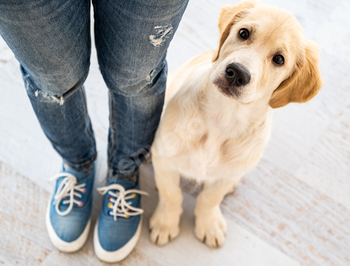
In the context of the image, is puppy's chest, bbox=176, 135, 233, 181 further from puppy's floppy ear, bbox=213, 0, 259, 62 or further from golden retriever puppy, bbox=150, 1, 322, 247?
puppy's floppy ear, bbox=213, 0, 259, 62

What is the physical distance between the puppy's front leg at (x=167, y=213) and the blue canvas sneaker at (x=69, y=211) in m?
0.29

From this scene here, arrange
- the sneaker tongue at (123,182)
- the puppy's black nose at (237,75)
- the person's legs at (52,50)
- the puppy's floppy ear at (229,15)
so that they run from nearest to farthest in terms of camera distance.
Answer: the person's legs at (52,50)
the puppy's black nose at (237,75)
the puppy's floppy ear at (229,15)
the sneaker tongue at (123,182)

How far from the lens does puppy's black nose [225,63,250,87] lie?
34.3 inches

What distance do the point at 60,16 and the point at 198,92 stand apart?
1.55ft

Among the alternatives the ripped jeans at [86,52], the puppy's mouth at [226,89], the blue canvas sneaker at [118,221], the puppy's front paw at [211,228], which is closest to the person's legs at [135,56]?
the ripped jeans at [86,52]

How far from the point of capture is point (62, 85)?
91 cm

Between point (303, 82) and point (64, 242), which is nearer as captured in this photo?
point (303, 82)

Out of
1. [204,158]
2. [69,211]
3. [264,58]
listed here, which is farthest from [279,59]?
[69,211]

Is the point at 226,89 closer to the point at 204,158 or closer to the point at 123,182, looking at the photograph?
the point at 204,158

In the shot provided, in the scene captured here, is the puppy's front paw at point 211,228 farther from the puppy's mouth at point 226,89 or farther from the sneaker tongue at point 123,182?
the puppy's mouth at point 226,89

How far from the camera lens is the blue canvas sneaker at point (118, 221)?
4.46 feet

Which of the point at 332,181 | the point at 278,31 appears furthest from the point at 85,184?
the point at 332,181

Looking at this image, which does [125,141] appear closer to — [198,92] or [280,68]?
[198,92]

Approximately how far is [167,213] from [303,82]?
2.53 feet
